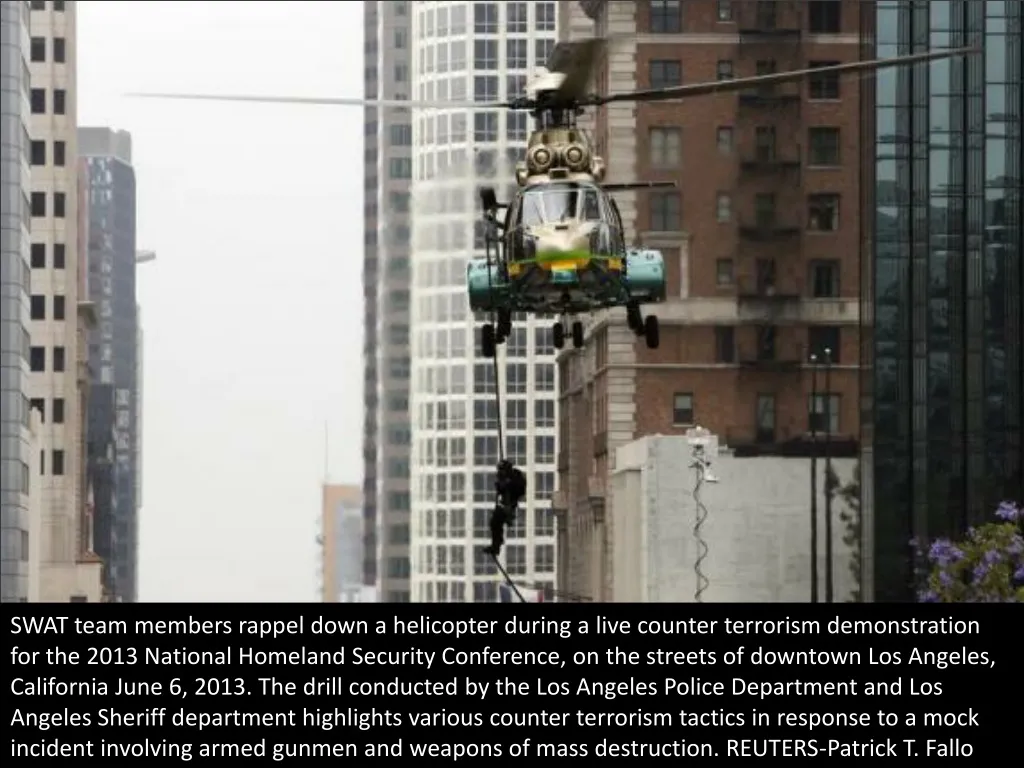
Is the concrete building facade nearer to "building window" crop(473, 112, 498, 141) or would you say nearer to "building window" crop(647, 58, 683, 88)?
"building window" crop(647, 58, 683, 88)

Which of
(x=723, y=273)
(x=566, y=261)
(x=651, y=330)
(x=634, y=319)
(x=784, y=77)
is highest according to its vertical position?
(x=723, y=273)

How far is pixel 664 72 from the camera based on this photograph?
155250 millimetres

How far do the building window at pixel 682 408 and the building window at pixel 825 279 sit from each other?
1039 centimetres

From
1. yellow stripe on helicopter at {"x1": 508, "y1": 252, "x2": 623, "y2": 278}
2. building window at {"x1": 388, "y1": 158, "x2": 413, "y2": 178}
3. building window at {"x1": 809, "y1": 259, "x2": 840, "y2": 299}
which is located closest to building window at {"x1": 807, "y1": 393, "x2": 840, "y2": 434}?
building window at {"x1": 809, "y1": 259, "x2": 840, "y2": 299}

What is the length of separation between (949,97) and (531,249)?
351ft

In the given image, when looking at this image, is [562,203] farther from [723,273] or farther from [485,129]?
[723,273]

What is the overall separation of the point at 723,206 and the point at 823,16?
10817 mm

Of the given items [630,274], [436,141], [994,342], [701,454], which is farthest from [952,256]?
[630,274]

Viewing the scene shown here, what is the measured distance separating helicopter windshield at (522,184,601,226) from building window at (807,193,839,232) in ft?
340

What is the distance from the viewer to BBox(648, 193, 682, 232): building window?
150375 millimetres

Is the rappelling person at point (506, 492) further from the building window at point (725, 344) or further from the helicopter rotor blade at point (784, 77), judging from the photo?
the building window at point (725, 344)

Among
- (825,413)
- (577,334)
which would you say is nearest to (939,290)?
(825,413)

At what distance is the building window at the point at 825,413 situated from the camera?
16225 cm
